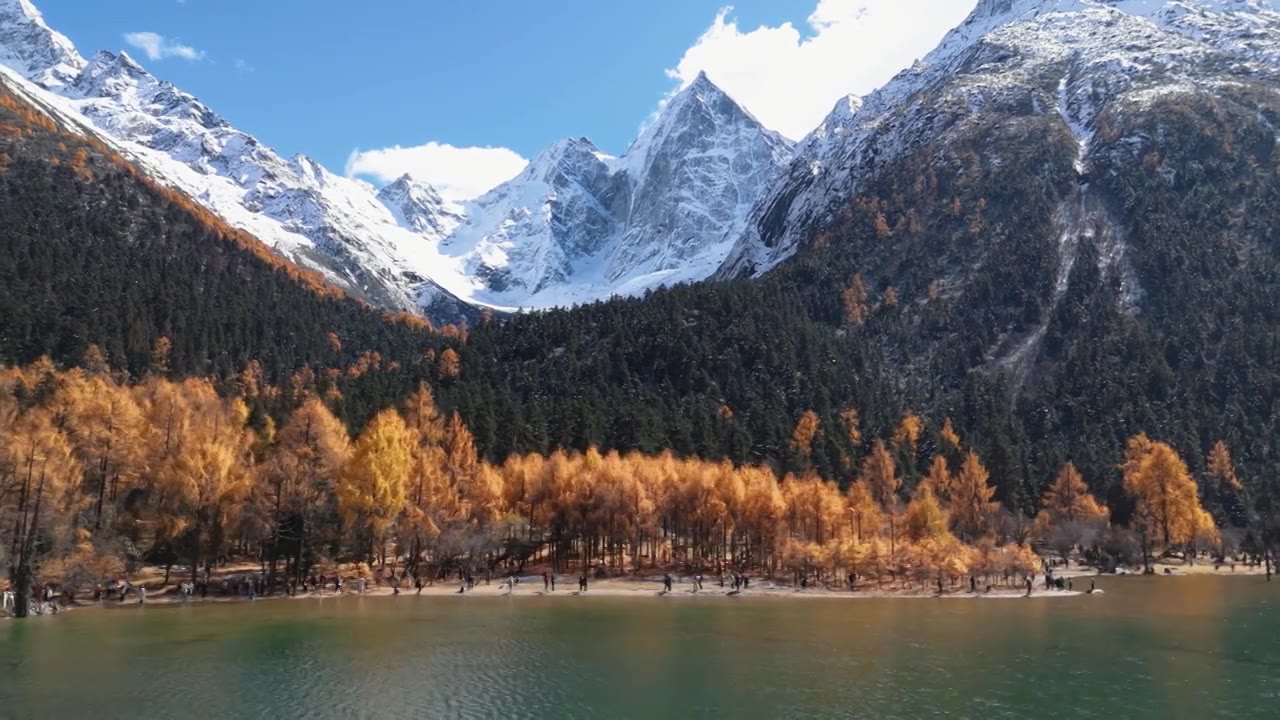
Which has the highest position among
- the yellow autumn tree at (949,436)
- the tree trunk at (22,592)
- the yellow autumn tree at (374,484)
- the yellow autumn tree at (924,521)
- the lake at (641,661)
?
the yellow autumn tree at (949,436)

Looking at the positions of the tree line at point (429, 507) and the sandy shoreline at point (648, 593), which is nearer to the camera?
the tree line at point (429, 507)

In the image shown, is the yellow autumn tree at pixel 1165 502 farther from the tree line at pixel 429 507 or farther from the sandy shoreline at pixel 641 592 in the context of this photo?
the sandy shoreline at pixel 641 592

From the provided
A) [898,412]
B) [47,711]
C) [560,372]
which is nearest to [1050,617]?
[47,711]

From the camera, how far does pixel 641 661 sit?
52.2 metres

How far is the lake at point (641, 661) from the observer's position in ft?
137

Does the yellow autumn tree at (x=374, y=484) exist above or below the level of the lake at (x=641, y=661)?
above

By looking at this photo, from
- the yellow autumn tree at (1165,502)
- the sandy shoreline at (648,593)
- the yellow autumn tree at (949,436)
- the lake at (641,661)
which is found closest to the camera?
the lake at (641,661)

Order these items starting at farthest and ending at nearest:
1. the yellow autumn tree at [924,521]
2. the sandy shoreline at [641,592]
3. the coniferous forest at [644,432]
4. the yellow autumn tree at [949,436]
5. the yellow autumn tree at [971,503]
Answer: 1. the yellow autumn tree at [949,436]
2. the yellow autumn tree at [971,503]
3. the yellow autumn tree at [924,521]
4. the coniferous forest at [644,432]
5. the sandy shoreline at [641,592]

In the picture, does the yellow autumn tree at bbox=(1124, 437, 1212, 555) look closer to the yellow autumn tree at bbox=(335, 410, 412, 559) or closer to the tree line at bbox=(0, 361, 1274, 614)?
the tree line at bbox=(0, 361, 1274, 614)

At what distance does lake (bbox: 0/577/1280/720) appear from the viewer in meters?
41.7

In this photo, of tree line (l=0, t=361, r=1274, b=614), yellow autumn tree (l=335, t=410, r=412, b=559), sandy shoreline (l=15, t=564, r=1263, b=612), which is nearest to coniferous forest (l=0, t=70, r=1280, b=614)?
yellow autumn tree (l=335, t=410, r=412, b=559)

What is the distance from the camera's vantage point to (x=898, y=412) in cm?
18275

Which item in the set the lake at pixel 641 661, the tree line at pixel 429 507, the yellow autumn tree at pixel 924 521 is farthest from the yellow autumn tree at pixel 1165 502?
the lake at pixel 641 661

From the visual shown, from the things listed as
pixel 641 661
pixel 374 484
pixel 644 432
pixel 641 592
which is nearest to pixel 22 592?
pixel 374 484
